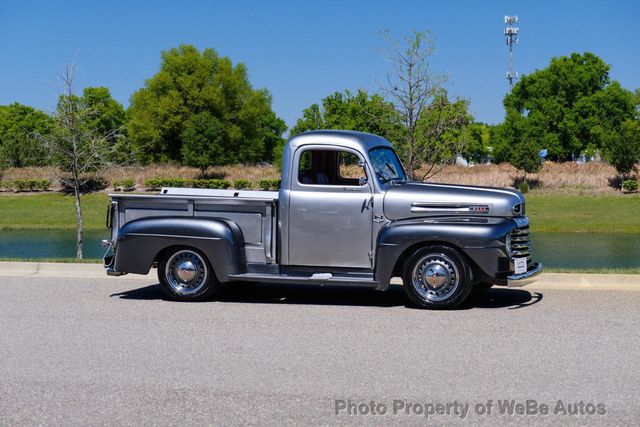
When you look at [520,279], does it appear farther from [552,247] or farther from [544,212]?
[544,212]

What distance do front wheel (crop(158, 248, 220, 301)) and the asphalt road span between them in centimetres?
18

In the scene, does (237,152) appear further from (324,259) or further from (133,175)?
(324,259)

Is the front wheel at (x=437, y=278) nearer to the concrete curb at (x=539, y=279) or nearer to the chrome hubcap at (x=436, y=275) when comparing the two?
the chrome hubcap at (x=436, y=275)

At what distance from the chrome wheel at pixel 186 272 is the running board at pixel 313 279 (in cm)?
49

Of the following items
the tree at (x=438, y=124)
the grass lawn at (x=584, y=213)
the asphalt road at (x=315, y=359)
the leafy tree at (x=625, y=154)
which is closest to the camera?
the asphalt road at (x=315, y=359)

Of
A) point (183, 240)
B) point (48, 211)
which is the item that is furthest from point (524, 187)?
point (183, 240)

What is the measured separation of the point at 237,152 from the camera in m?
76.4

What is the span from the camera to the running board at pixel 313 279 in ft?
31.5

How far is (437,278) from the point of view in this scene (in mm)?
9422

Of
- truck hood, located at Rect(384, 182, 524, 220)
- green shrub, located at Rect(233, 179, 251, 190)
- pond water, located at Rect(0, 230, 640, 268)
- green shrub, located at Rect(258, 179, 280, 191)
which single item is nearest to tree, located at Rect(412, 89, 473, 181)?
pond water, located at Rect(0, 230, 640, 268)

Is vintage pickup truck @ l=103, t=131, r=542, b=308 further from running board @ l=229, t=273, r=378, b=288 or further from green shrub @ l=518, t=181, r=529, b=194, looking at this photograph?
green shrub @ l=518, t=181, r=529, b=194

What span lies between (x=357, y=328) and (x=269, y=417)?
3112mm

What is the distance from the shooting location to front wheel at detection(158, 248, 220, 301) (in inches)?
404

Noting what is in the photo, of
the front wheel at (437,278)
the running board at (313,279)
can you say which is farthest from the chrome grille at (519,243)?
the running board at (313,279)
